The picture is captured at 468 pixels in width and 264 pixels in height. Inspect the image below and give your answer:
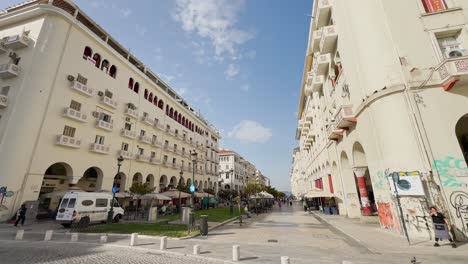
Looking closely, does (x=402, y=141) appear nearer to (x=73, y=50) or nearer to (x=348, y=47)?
(x=348, y=47)

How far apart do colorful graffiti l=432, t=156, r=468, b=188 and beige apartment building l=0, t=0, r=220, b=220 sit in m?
14.6

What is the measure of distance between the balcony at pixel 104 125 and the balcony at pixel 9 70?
805 cm

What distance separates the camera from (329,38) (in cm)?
1733

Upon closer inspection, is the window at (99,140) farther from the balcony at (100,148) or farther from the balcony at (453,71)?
the balcony at (453,71)

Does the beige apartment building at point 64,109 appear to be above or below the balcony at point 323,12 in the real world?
below

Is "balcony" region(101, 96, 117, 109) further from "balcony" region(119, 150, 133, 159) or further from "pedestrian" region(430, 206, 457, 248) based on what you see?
"pedestrian" region(430, 206, 457, 248)

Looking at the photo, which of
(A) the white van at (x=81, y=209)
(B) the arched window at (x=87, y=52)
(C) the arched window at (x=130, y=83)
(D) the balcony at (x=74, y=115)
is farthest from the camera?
(C) the arched window at (x=130, y=83)

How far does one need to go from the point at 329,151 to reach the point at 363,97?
10.7m

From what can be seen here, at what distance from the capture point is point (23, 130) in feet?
59.6

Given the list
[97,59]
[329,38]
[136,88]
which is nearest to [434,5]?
[329,38]

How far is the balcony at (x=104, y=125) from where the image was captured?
2461cm

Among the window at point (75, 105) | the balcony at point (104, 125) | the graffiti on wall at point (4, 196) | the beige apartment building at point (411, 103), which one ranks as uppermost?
the window at point (75, 105)

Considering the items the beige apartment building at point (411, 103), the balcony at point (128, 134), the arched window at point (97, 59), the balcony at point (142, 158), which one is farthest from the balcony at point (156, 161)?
the beige apartment building at point (411, 103)

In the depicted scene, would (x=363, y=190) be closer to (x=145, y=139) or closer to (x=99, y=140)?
(x=99, y=140)
